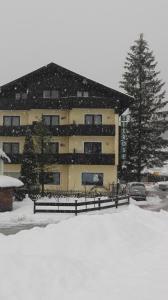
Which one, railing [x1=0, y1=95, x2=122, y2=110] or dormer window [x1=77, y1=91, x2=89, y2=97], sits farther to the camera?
dormer window [x1=77, y1=91, x2=89, y2=97]

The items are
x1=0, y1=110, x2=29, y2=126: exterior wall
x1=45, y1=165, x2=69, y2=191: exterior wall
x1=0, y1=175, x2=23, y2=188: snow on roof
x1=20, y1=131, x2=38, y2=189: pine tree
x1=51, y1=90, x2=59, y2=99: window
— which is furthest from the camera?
x1=0, y1=110, x2=29, y2=126: exterior wall

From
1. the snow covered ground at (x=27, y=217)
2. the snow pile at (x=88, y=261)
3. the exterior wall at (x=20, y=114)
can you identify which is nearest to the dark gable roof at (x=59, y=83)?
the exterior wall at (x=20, y=114)

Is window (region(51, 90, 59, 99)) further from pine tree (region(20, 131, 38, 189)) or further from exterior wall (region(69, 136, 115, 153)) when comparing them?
pine tree (region(20, 131, 38, 189))

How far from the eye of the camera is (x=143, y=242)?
55.0 feet

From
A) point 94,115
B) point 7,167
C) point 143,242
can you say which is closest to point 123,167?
point 94,115

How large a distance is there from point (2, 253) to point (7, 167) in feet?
129

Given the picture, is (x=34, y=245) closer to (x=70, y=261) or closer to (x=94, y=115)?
(x=70, y=261)

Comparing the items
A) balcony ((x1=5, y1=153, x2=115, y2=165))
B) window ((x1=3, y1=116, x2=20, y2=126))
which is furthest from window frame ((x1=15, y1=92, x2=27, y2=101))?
balcony ((x1=5, y1=153, x2=115, y2=165))

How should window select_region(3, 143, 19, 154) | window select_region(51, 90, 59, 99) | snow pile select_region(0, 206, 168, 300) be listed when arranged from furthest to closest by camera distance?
window select_region(3, 143, 19, 154) → window select_region(51, 90, 59, 99) → snow pile select_region(0, 206, 168, 300)

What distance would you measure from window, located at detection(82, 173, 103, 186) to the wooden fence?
12.8m

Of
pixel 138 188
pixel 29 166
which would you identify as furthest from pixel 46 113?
pixel 138 188

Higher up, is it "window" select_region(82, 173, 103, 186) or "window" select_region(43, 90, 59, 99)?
"window" select_region(43, 90, 59, 99)

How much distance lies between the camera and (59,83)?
50.3 m

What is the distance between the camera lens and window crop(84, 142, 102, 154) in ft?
161
